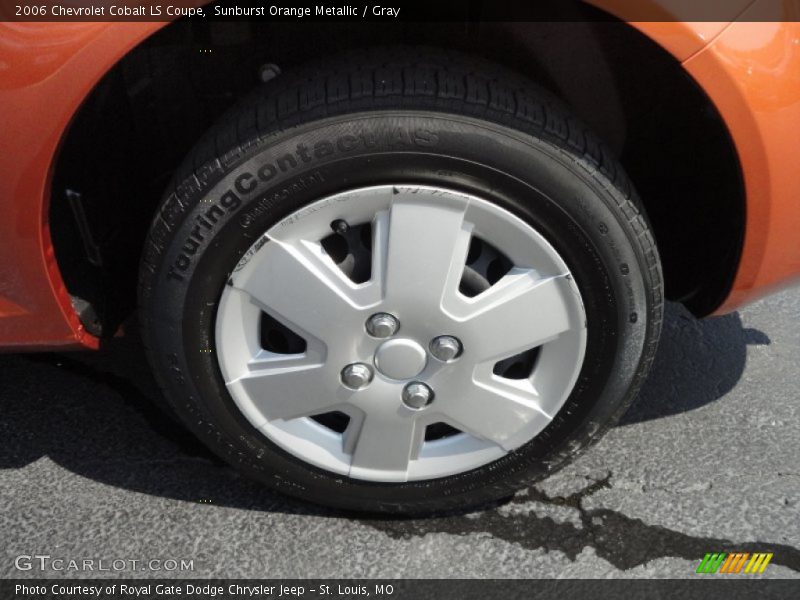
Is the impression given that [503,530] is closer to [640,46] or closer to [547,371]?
[547,371]

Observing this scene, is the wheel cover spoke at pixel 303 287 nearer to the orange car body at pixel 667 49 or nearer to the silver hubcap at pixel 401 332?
the silver hubcap at pixel 401 332

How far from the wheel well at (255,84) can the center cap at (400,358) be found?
56 cm

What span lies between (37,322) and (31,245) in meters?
0.17

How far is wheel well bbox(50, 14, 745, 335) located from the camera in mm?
1515

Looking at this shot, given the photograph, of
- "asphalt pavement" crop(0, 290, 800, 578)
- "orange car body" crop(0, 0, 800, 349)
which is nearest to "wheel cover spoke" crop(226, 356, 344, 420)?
"asphalt pavement" crop(0, 290, 800, 578)

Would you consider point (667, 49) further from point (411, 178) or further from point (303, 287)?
point (303, 287)

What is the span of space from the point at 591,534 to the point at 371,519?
0.44 metres

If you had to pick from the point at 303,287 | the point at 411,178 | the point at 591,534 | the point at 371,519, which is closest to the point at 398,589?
the point at 371,519

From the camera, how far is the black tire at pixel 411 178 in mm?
1337

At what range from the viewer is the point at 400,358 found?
1491 millimetres

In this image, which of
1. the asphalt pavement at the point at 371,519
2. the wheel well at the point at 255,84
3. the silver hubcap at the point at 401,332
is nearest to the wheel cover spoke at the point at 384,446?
the silver hubcap at the point at 401,332

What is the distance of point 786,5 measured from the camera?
4.29ft

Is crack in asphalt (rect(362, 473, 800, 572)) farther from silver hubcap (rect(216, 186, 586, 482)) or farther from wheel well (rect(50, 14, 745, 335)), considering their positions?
wheel well (rect(50, 14, 745, 335))

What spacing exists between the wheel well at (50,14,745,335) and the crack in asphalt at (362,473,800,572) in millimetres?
469
